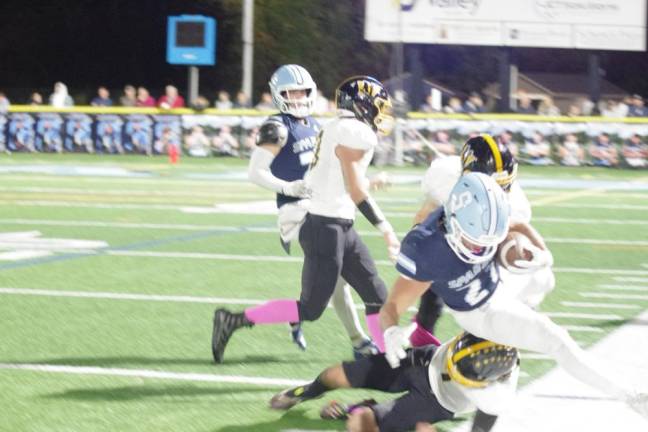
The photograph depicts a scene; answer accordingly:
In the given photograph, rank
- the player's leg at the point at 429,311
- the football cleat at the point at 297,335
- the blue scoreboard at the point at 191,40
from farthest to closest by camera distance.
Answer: the blue scoreboard at the point at 191,40 < the football cleat at the point at 297,335 < the player's leg at the point at 429,311

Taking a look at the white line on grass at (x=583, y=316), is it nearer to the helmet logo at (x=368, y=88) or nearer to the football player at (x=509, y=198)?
the football player at (x=509, y=198)

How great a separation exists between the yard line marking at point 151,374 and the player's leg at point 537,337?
6.40 feet

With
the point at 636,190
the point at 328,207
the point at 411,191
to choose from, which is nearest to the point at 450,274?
the point at 328,207

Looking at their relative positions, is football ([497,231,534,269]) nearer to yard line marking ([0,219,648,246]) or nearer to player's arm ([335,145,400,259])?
player's arm ([335,145,400,259])

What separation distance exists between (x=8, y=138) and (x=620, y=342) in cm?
2071

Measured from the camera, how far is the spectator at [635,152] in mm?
23875

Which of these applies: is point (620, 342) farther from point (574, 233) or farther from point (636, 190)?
point (636, 190)

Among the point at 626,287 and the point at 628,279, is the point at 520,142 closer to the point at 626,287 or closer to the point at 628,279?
the point at 628,279

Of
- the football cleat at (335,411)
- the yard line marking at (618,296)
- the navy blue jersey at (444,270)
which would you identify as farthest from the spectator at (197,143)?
the navy blue jersey at (444,270)

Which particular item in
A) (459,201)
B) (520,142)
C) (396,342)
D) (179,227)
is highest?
(459,201)

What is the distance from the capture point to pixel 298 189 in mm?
6789

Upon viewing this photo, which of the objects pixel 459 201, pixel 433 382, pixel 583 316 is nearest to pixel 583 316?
pixel 583 316

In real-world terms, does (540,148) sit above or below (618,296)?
below

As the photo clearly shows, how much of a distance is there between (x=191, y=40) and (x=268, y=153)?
21.8 m
